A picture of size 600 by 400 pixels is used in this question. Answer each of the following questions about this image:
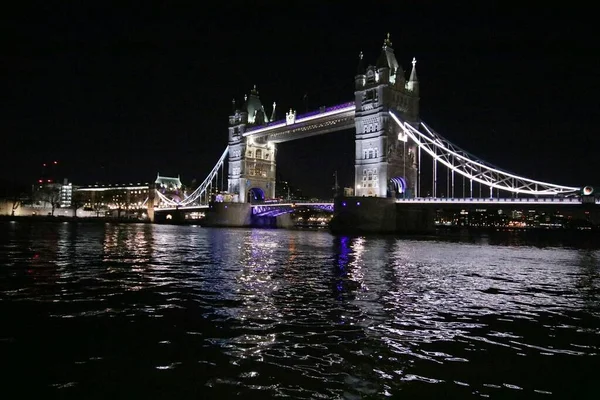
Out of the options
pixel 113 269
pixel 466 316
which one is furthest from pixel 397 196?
pixel 466 316

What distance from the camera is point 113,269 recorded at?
17484 millimetres

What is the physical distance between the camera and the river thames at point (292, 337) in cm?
576

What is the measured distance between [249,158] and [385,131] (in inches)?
1471

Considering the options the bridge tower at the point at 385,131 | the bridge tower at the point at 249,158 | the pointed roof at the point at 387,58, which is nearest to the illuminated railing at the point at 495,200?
the bridge tower at the point at 385,131

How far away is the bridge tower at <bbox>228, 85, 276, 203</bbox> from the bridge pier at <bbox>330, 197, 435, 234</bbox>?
1398 inches

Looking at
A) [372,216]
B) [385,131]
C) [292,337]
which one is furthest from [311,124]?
[292,337]

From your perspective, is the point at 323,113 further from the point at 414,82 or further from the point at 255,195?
the point at 255,195

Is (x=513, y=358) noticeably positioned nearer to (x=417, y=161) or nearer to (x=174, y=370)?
(x=174, y=370)

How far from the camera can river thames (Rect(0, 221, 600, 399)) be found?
576 centimetres

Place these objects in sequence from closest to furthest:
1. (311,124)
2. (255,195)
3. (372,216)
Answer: (372,216), (311,124), (255,195)

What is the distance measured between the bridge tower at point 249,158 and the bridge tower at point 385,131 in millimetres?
31728

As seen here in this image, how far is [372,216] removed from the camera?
5912 centimetres

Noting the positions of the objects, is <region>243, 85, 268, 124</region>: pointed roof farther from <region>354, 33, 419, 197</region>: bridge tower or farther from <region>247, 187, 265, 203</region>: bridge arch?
<region>354, 33, 419, 197</region>: bridge tower

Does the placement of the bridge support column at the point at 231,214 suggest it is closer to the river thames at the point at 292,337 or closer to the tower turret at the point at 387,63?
the tower turret at the point at 387,63
